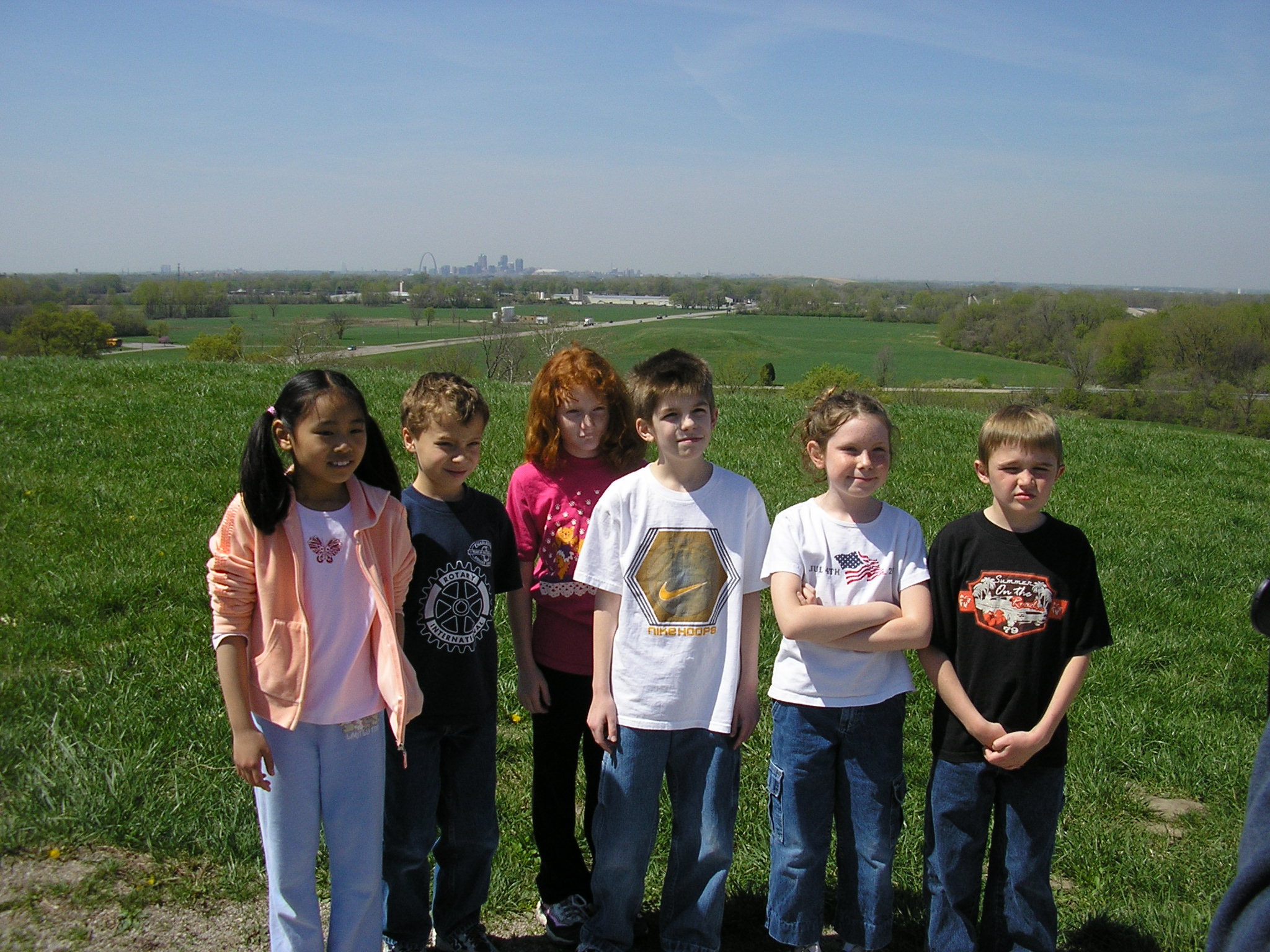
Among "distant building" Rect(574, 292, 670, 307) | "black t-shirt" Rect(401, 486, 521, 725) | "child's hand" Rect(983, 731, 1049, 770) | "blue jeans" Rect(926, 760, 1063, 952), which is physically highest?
"distant building" Rect(574, 292, 670, 307)

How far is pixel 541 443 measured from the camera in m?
3.06

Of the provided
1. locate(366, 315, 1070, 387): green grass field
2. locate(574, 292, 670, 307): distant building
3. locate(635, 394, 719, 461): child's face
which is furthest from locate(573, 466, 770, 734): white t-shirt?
locate(574, 292, 670, 307): distant building

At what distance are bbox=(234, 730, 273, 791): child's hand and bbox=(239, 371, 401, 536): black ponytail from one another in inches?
20.4

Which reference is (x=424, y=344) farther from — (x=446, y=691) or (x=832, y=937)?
(x=832, y=937)

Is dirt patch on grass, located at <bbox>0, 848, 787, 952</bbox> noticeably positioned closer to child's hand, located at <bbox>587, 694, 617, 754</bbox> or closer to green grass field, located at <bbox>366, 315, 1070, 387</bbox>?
child's hand, located at <bbox>587, 694, 617, 754</bbox>

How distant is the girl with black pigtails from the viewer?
2.41 m

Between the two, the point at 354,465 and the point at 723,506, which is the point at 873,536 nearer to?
the point at 723,506

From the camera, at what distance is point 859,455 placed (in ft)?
8.86

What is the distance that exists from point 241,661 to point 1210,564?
289 inches

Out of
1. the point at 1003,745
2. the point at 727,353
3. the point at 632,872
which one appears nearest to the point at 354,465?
the point at 632,872

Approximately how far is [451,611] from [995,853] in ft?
5.89

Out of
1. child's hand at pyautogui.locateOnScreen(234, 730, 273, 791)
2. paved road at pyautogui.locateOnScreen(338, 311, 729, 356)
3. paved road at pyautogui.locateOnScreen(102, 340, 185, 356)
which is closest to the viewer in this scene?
child's hand at pyautogui.locateOnScreen(234, 730, 273, 791)

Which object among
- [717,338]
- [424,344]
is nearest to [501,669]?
[424,344]

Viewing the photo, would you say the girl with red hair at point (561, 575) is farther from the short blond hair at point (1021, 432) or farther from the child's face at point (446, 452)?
the short blond hair at point (1021, 432)
